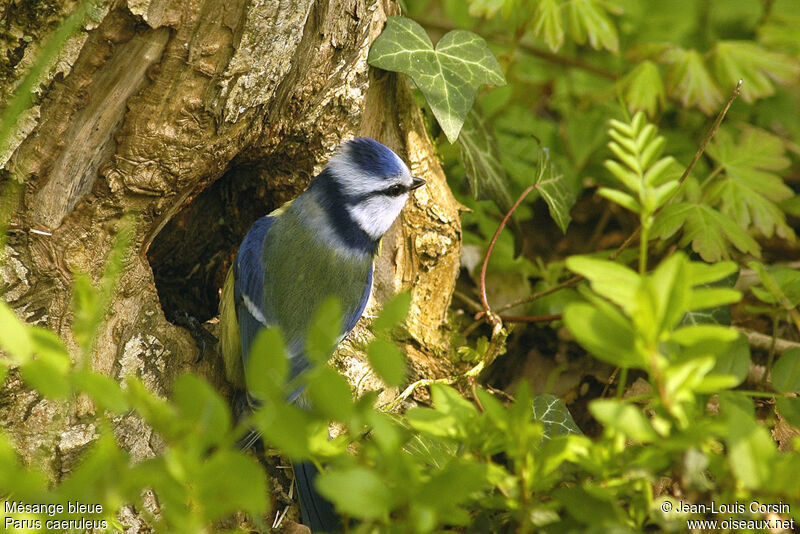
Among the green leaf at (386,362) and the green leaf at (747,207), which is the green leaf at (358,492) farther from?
the green leaf at (747,207)

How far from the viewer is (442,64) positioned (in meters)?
1.81

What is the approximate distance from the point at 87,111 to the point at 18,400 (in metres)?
0.55

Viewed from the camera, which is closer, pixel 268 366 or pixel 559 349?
pixel 268 366

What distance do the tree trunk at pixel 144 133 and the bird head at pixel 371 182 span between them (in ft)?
0.31

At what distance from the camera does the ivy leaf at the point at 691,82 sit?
7.31 ft

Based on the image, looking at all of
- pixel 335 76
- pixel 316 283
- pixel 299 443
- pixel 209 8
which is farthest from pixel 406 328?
pixel 299 443

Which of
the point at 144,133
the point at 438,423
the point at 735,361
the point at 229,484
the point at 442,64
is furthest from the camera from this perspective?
the point at 442,64

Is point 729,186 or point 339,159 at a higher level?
point 339,159

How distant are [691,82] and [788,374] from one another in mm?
1404

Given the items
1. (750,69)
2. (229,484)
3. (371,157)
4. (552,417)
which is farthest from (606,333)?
(750,69)

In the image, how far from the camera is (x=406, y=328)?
1.84 metres

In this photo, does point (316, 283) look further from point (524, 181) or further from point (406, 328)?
point (524, 181)

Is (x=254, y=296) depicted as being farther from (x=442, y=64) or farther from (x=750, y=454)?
(x=750, y=454)

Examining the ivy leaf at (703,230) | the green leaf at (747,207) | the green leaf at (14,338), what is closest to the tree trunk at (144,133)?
the green leaf at (14,338)
